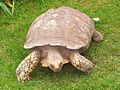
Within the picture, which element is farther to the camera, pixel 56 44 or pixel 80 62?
pixel 80 62

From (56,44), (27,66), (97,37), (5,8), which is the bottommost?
(97,37)

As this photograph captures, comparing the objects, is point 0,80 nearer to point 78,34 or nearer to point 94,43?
point 78,34

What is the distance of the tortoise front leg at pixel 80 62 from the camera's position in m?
5.14

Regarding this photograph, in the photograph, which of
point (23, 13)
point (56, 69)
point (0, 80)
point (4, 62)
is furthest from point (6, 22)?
point (56, 69)

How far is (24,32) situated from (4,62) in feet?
2.88

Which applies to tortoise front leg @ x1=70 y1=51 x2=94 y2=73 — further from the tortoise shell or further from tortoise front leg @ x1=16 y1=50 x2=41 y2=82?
tortoise front leg @ x1=16 y1=50 x2=41 y2=82

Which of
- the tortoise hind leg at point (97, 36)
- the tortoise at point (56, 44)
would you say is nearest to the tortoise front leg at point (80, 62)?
the tortoise at point (56, 44)

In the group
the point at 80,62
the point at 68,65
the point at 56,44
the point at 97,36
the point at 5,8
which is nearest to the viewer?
the point at 56,44

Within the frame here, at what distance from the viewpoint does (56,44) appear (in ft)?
16.4

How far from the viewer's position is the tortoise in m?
5.06

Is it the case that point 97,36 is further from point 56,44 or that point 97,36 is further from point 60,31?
point 56,44

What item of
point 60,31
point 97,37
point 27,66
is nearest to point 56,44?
point 60,31

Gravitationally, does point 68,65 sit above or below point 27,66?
below

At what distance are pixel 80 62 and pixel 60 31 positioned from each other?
18.5 inches
